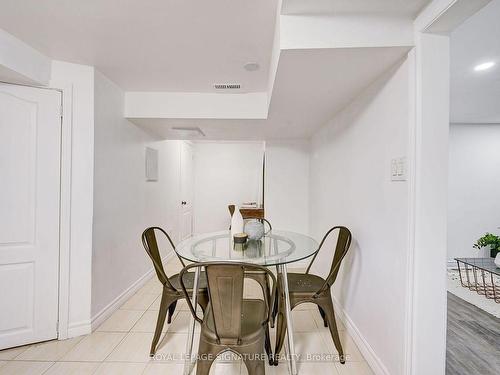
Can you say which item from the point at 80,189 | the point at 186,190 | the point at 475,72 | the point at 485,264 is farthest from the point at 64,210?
the point at 485,264

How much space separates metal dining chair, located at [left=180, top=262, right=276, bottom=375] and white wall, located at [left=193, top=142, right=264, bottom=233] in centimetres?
449

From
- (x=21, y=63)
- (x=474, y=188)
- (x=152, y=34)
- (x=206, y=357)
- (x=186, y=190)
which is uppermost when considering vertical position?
(x=152, y=34)

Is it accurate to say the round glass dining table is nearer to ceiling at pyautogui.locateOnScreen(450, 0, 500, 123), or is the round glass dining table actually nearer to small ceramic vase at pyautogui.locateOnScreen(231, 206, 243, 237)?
small ceramic vase at pyautogui.locateOnScreen(231, 206, 243, 237)

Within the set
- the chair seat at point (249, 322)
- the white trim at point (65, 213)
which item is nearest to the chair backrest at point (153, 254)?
the chair seat at point (249, 322)

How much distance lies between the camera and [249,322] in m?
1.42

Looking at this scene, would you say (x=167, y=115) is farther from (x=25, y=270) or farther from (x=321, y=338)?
(x=321, y=338)

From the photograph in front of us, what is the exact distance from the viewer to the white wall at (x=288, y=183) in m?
3.82

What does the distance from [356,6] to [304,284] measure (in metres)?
1.80

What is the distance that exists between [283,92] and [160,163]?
2.48 meters

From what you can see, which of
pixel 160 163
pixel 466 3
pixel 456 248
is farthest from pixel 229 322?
pixel 456 248

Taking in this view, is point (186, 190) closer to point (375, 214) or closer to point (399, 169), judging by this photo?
point (375, 214)

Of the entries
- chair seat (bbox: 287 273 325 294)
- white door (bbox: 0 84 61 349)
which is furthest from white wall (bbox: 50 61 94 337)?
chair seat (bbox: 287 273 325 294)

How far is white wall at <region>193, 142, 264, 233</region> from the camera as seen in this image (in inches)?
231

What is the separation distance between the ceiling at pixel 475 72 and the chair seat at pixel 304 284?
2018mm
